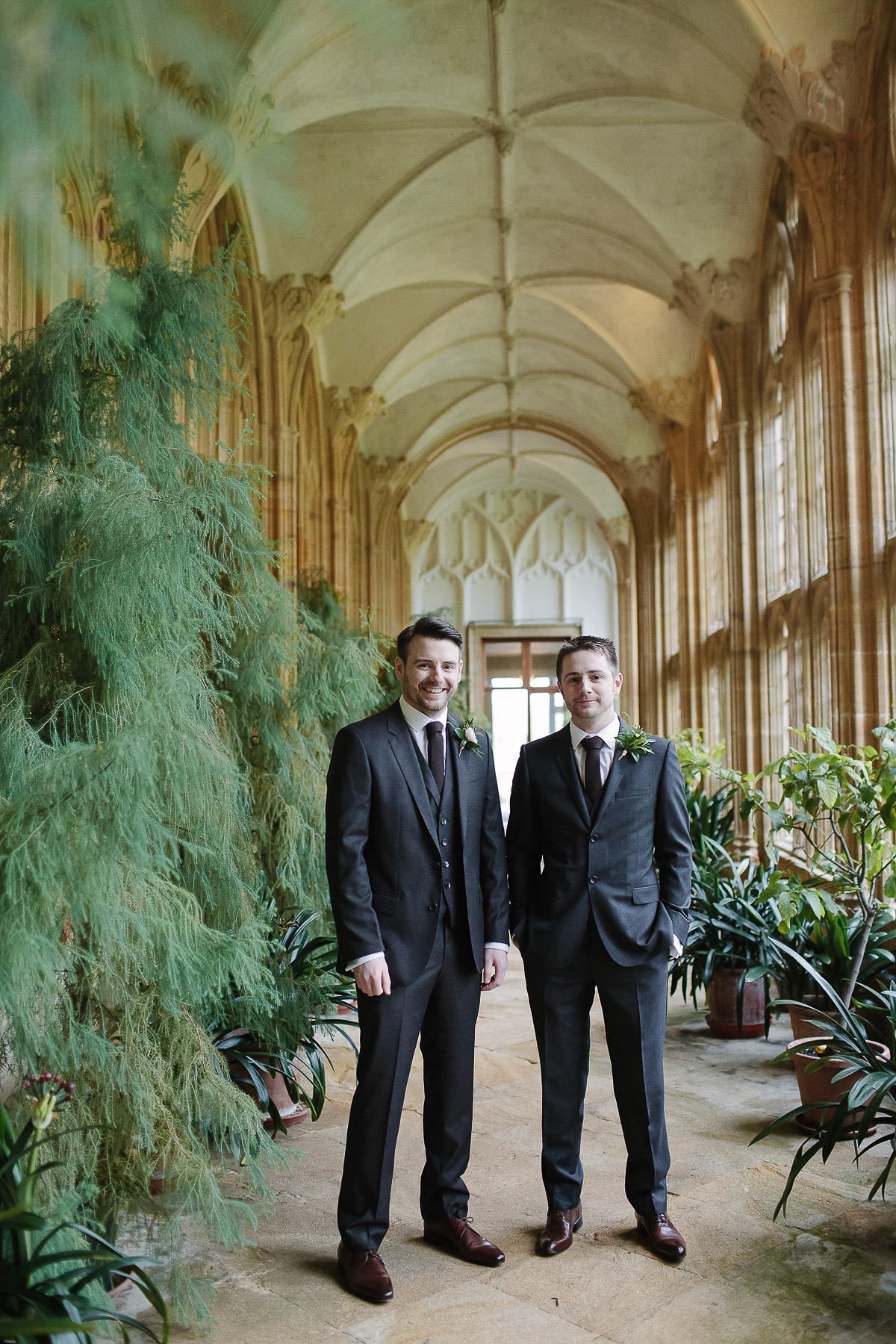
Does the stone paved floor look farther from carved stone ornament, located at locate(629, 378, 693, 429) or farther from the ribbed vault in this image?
carved stone ornament, located at locate(629, 378, 693, 429)

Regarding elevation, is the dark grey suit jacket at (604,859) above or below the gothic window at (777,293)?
below

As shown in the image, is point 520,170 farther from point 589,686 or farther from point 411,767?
point 411,767

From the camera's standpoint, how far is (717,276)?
41.5 ft

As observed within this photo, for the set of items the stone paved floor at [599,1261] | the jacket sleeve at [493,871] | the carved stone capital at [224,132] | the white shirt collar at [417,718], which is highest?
the carved stone capital at [224,132]

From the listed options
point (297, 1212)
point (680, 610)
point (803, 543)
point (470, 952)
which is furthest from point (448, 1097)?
point (680, 610)

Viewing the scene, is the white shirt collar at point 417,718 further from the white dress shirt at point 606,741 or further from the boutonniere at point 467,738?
the white dress shirt at point 606,741

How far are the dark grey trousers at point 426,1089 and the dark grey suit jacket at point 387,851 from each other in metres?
0.06

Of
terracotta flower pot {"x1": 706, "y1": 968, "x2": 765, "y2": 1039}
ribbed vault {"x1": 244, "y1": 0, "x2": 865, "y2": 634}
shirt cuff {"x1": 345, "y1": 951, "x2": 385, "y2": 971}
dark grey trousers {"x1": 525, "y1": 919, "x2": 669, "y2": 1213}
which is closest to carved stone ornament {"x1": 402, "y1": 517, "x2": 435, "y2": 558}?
ribbed vault {"x1": 244, "y1": 0, "x2": 865, "y2": 634}

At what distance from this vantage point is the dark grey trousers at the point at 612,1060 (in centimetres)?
285

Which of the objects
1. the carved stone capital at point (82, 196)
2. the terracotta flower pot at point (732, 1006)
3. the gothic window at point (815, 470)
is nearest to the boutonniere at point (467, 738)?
the carved stone capital at point (82, 196)

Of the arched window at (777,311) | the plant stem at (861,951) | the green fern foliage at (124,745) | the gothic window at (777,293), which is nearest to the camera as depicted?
the green fern foliage at (124,745)

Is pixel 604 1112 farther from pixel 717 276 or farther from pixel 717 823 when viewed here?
pixel 717 276

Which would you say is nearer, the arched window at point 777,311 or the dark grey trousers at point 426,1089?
the dark grey trousers at point 426,1089

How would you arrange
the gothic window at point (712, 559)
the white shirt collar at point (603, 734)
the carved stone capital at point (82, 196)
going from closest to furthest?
1. the carved stone capital at point (82, 196)
2. the white shirt collar at point (603, 734)
3. the gothic window at point (712, 559)
